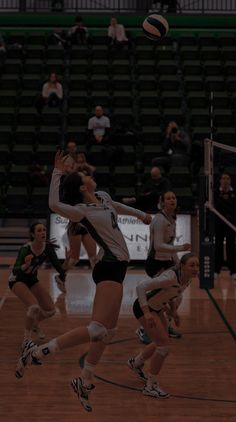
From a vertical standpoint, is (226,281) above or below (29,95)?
below

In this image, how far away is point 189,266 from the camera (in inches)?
314

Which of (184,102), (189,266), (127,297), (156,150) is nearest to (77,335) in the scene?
(189,266)

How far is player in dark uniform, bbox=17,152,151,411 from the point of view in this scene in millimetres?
7348

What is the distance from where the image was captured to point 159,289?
832 centimetres

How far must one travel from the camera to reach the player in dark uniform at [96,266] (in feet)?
24.1

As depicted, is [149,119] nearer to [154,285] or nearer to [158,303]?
[158,303]

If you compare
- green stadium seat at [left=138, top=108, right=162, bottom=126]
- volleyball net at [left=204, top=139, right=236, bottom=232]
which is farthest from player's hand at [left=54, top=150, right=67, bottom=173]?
green stadium seat at [left=138, top=108, right=162, bottom=126]

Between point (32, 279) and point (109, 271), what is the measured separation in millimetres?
3206

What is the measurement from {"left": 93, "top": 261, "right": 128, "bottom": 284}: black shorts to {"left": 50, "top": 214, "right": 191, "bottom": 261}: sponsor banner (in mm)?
9758

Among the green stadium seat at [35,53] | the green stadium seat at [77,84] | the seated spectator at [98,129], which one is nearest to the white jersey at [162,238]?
the seated spectator at [98,129]

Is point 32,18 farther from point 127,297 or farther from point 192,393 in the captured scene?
point 192,393

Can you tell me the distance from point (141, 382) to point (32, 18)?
21.1m

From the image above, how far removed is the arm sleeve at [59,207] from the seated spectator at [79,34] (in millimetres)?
19022

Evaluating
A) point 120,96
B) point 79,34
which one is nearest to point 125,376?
point 120,96
